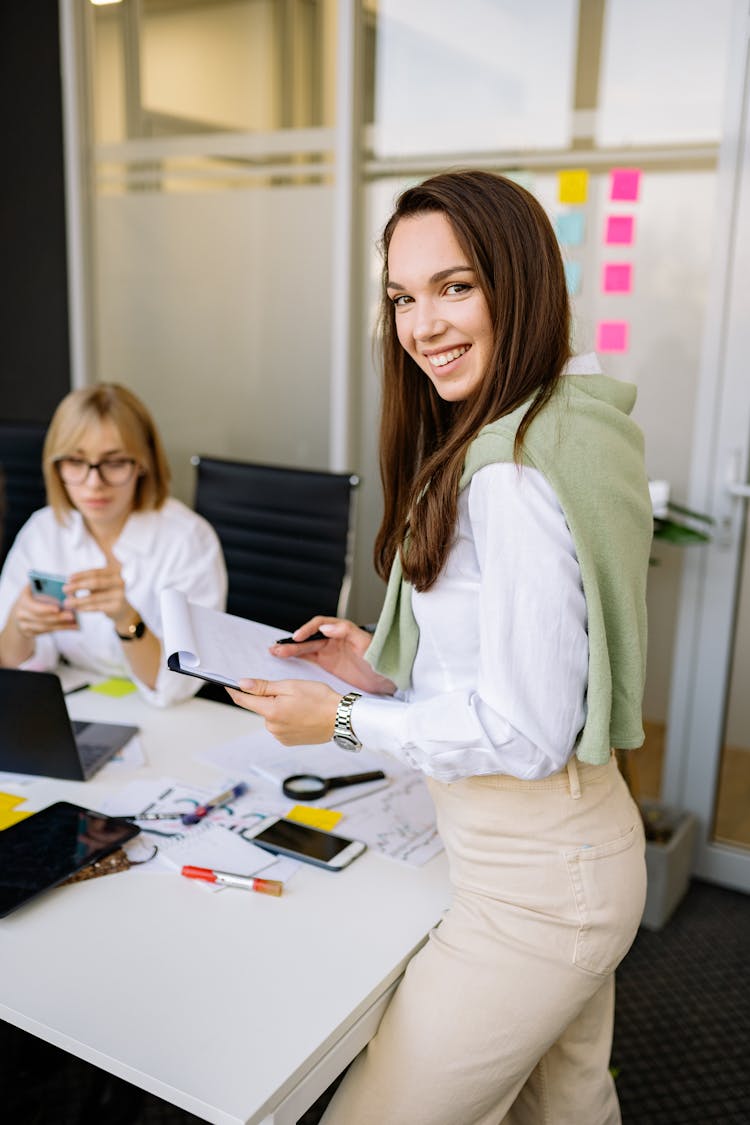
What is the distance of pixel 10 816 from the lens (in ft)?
4.94

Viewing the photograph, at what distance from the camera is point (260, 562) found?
2.67 metres

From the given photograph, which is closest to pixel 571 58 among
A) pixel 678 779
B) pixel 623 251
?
pixel 623 251

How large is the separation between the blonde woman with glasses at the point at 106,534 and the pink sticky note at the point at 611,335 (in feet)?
4.12

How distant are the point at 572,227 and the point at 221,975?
2306mm

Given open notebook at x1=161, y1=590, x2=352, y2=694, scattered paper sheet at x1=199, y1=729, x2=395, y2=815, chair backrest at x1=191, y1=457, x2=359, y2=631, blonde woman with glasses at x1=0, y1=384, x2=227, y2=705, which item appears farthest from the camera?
chair backrest at x1=191, y1=457, x2=359, y2=631

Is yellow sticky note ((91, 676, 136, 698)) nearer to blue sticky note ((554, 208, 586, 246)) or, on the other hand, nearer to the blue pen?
the blue pen

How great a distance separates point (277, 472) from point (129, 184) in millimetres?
1743

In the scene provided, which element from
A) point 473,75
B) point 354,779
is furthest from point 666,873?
point 473,75

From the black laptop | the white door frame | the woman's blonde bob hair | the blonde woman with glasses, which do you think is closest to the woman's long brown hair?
the black laptop

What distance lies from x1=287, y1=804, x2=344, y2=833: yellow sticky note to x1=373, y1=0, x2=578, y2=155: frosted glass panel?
211 centimetres

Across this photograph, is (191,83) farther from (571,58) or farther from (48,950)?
(48,950)

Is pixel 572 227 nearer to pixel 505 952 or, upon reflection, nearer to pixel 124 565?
pixel 124 565

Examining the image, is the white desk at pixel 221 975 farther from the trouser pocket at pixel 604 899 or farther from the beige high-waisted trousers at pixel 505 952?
the trouser pocket at pixel 604 899

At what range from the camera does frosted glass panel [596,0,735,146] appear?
2.58 metres
